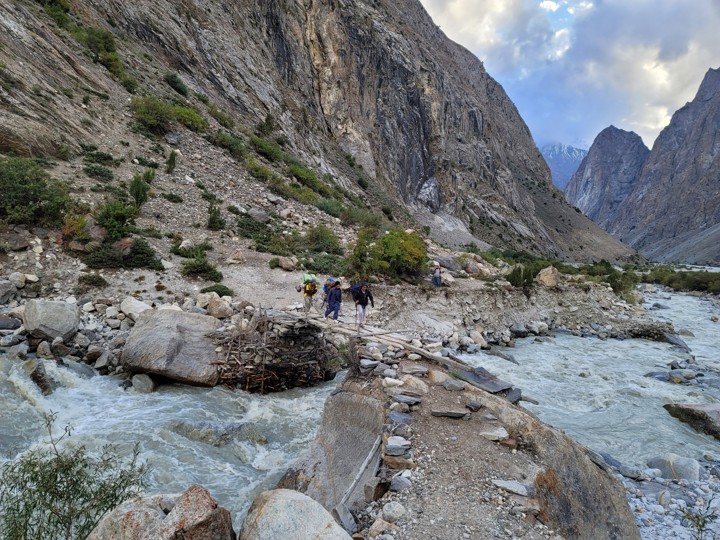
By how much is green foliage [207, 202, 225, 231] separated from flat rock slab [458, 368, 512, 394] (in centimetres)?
1533

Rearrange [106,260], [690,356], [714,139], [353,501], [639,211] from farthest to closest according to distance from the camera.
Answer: [639,211] → [714,139] → [690,356] → [106,260] → [353,501]

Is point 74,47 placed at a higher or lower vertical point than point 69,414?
higher

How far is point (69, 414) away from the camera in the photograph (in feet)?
26.5

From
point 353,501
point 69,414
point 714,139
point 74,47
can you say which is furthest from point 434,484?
point 714,139

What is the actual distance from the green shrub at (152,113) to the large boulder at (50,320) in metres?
16.9

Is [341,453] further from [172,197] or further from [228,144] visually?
[228,144]

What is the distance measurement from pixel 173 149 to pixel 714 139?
206 metres

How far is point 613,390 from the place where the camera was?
522 inches

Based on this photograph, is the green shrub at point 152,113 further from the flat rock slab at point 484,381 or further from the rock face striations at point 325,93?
the flat rock slab at point 484,381

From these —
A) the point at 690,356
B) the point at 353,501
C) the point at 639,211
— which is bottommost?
the point at 353,501

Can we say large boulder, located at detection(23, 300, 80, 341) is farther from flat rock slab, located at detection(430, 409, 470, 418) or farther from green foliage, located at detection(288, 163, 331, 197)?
green foliage, located at detection(288, 163, 331, 197)

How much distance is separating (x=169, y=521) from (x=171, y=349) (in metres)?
7.43

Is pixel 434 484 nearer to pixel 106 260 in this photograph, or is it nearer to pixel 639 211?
pixel 106 260

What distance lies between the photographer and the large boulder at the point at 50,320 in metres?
10.2
